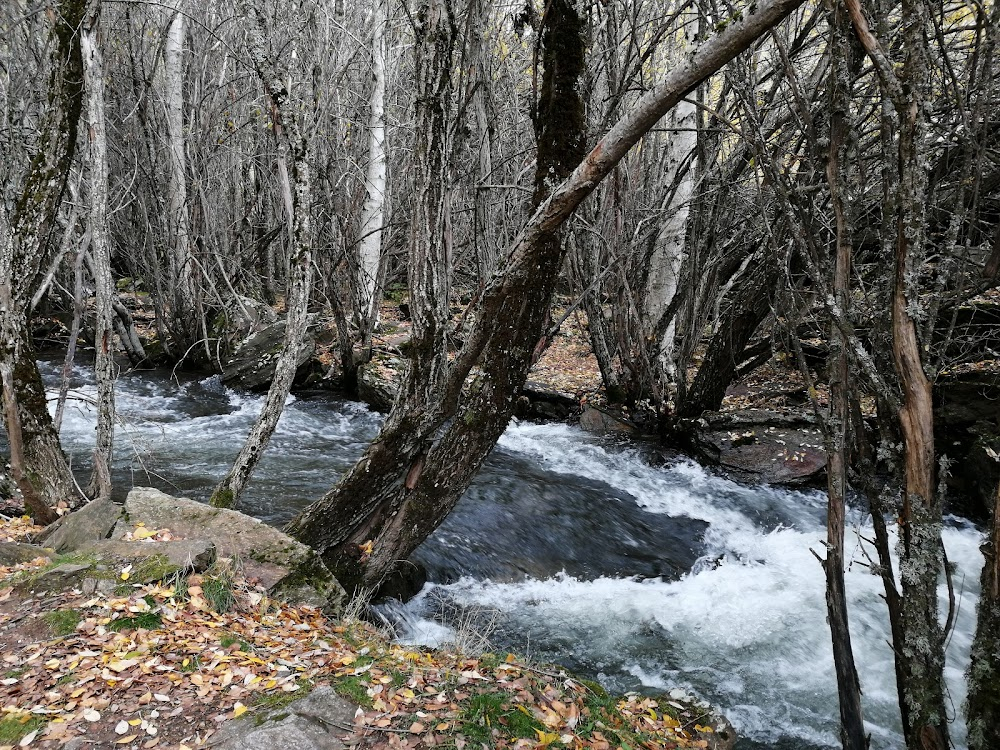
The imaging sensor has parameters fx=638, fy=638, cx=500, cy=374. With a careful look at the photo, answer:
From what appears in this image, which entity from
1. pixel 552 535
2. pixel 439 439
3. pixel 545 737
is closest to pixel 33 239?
pixel 439 439

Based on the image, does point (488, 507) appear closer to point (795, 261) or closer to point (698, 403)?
point (698, 403)

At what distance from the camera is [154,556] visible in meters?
3.88

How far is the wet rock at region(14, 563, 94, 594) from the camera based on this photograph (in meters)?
3.54

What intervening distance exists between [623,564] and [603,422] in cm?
353

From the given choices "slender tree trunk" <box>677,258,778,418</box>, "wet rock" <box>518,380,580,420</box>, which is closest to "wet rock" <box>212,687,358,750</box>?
"slender tree trunk" <box>677,258,778,418</box>

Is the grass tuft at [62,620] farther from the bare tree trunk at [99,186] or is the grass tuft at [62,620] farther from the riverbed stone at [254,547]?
the bare tree trunk at [99,186]

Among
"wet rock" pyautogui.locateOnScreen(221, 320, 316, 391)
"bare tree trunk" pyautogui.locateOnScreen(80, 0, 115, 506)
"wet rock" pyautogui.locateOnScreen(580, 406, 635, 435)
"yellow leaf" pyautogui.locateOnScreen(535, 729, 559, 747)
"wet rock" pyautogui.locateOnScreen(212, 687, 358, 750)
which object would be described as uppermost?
"bare tree trunk" pyautogui.locateOnScreen(80, 0, 115, 506)

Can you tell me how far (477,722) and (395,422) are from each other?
80.4 inches

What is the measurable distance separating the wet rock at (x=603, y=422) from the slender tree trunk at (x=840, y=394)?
256 inches

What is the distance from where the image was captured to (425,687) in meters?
3.16

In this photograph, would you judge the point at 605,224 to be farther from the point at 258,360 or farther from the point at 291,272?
the point at 258,360

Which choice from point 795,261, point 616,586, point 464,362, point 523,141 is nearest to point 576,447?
point 616,586

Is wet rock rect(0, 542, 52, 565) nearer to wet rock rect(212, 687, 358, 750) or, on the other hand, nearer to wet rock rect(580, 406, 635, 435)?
wet rock rect(212, 687, 358, 750)

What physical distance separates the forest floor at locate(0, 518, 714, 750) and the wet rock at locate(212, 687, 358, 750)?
45mm
